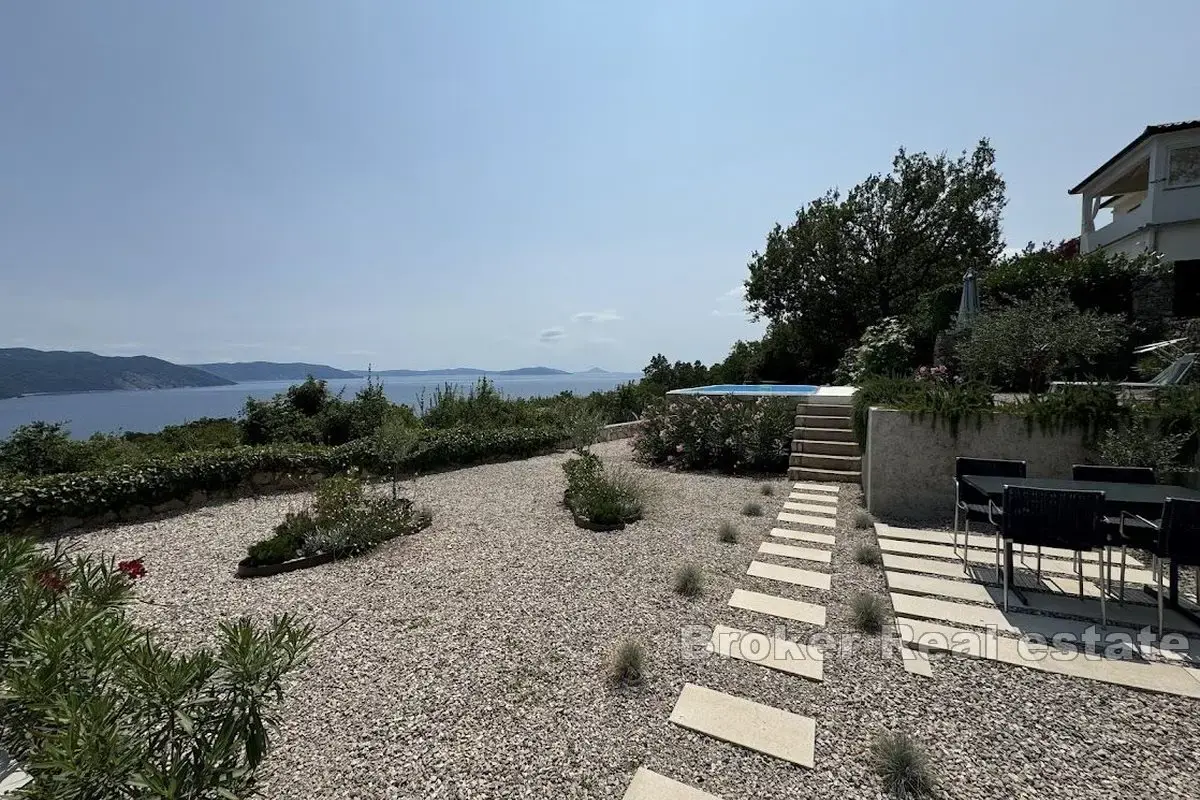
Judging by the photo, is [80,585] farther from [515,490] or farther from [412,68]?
[412,68]

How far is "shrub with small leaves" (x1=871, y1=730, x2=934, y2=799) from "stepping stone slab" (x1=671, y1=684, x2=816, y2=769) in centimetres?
27

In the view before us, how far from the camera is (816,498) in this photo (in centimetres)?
631

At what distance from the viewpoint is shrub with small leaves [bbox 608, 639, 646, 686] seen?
2557 mm

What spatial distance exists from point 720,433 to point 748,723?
6368 mm

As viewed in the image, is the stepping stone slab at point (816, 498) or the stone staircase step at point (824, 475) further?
the stone staircase step at point (824, 475)

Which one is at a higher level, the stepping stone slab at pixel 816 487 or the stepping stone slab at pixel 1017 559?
the stepping stone slab at pixel 816 487

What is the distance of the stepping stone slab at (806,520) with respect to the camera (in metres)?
5.26

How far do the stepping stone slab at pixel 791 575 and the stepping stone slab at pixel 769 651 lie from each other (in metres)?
0.94

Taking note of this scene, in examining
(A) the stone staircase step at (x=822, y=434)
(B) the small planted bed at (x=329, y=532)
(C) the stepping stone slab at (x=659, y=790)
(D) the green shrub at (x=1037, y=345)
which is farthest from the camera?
(A) the stone staircase step at (x=822, y=434)

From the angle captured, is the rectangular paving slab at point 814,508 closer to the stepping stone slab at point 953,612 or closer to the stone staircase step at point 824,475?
the stone staircase step at point 824,475

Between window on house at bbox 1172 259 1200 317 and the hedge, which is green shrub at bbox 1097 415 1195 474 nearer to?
the hedge

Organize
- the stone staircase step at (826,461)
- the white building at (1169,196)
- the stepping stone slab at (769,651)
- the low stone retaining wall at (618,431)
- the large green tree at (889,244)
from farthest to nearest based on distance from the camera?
the large green tree at (889,244) < the low stone retaining wall at (618,431) < the white building at (1169,196) < the stone staircase step at (826,461) < the stepping stone slab at (769,651)

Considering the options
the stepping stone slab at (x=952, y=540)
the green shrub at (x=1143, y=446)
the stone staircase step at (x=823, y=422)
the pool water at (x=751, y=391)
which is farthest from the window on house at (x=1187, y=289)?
the stepping stone slab at (x=952, y=540)

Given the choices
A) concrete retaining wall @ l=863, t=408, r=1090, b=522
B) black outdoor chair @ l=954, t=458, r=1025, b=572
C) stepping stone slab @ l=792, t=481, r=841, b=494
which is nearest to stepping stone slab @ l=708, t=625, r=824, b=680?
black outdoor chair @ l=954, t=458, r=1025, b=572
